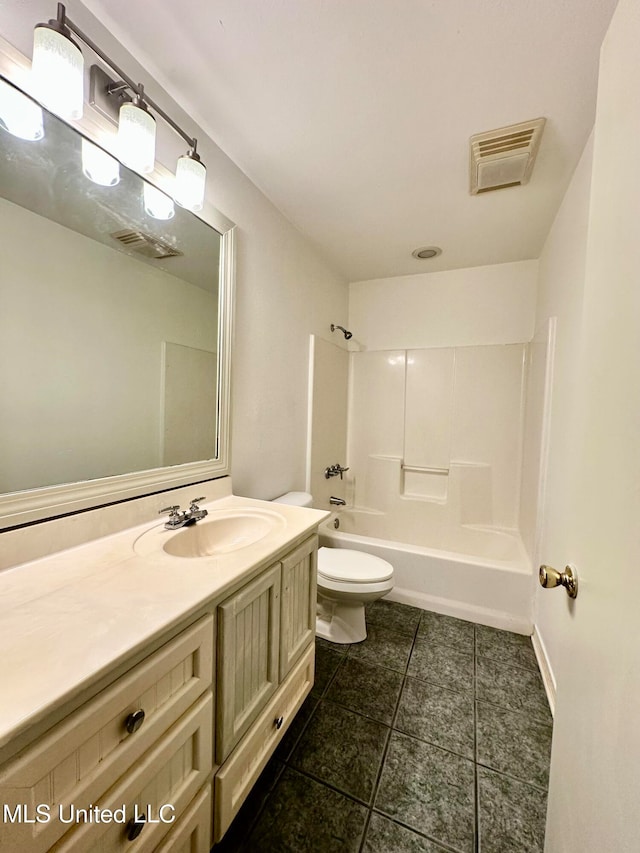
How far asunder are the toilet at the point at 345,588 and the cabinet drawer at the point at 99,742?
1.05 metres

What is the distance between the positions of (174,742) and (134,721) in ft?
0.52

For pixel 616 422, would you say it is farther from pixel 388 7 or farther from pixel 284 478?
pixel 284 478

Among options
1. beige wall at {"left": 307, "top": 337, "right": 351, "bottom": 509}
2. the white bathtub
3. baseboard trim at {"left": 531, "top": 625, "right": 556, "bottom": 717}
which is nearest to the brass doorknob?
baseboard trim at {"left": 531, "top": 625, "right": 556, "bottom": 717}

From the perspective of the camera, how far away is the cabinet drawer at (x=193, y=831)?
0.73 meters

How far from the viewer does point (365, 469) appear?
3.12m

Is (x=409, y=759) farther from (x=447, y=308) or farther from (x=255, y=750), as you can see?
(x=447, y=308)

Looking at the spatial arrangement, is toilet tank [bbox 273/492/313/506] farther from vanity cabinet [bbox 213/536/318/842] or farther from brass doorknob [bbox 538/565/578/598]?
brass doorknob [bbox 538/565/578/598]

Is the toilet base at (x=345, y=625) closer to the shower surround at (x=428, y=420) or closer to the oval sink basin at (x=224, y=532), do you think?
the shower surround at (x=428, y=420)

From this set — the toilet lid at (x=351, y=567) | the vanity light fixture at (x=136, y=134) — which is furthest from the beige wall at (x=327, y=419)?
the vanity light fixture at (x=136, y=134)

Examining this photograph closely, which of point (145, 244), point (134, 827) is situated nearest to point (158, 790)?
point (134, 827)

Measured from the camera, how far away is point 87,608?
68 centimetres

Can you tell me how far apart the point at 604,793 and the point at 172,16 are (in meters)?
2.04

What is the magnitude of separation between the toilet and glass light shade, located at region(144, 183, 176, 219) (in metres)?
1.48

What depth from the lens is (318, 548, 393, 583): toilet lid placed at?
174 cm
